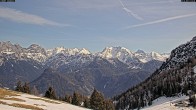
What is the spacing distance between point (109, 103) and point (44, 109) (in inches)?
4330

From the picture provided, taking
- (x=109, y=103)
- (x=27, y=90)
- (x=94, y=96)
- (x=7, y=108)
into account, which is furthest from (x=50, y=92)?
(x=7, y=108)

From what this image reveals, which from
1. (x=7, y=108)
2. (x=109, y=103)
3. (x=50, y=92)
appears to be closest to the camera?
(x=7, y=108)

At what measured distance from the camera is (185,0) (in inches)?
867

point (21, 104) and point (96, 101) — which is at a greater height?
point (21, 104)

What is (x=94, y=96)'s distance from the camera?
479 feet

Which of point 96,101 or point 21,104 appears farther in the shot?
point 96,101

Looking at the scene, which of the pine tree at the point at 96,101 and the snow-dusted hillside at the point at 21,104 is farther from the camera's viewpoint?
the pine tree at the point at 96,101

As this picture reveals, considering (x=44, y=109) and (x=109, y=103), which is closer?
(x=44, y=109)

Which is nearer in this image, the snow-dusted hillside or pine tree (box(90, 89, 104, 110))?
the snow-dusted hillside

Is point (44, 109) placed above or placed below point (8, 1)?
below

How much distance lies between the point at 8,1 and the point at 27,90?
127m

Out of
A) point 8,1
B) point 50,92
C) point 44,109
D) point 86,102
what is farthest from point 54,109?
point 86,102

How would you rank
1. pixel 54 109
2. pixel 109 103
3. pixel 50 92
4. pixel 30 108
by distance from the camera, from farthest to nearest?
pixel 109 103 < pixel 50 92 < pixel 54 109 < pixel 30 108

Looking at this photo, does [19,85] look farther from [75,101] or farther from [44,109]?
[44,109]
